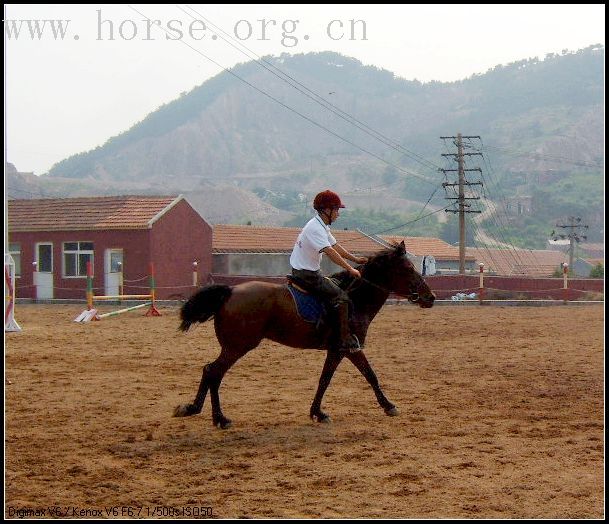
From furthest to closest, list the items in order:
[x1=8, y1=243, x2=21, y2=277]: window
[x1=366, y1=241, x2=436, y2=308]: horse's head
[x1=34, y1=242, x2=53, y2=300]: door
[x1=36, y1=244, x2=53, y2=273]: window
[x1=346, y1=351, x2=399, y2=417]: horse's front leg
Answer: [x1=8, y1=243, x2=21, y2=277]: window, [x1=36, y1=244, x2=53, y2=273]: window, [x1=34, y1=242, x2=53, y2=300]: door, [x1=366, y1=241, x2=436, y2=308]: horse's head, [x1=346, y1=351, x2=399, y2=417]: horse's front leg

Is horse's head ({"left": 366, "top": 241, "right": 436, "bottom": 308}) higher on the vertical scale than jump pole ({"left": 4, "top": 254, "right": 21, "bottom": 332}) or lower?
higher

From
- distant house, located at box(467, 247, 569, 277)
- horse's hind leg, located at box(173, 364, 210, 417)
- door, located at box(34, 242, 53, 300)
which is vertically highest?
horse's hind leg, located at box(173, 364, 210, 417)

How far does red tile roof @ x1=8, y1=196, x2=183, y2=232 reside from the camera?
39.2 m

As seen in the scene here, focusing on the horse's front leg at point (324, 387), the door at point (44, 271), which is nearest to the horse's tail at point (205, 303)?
the horse's front leg at point (324, 387)

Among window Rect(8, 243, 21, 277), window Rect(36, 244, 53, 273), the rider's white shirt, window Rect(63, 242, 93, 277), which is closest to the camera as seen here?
the rider's white shirt

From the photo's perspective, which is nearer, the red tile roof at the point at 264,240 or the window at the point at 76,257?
the window at the point at 76,257

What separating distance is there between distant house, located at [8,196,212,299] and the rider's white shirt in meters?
29.2

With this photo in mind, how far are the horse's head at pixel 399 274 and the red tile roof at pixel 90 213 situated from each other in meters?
30.0

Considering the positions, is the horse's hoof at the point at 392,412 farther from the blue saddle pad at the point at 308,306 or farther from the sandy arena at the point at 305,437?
the blue saddle pad at the point at 308,306

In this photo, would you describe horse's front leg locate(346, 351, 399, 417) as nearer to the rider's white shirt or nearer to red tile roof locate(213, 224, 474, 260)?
the rider's white shirt

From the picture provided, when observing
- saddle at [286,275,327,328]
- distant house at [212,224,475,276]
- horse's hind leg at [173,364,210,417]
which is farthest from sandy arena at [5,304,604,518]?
distant house at [212,224,475,276]

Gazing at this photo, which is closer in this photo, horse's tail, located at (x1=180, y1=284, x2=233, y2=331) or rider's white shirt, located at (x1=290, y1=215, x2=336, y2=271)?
rider's white shirt, located at (x1=290, y1=215, x2=336, y2=271)

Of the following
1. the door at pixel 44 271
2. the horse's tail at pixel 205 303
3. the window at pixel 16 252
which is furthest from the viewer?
the window at pixel 16 252

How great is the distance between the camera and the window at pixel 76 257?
39.5m
